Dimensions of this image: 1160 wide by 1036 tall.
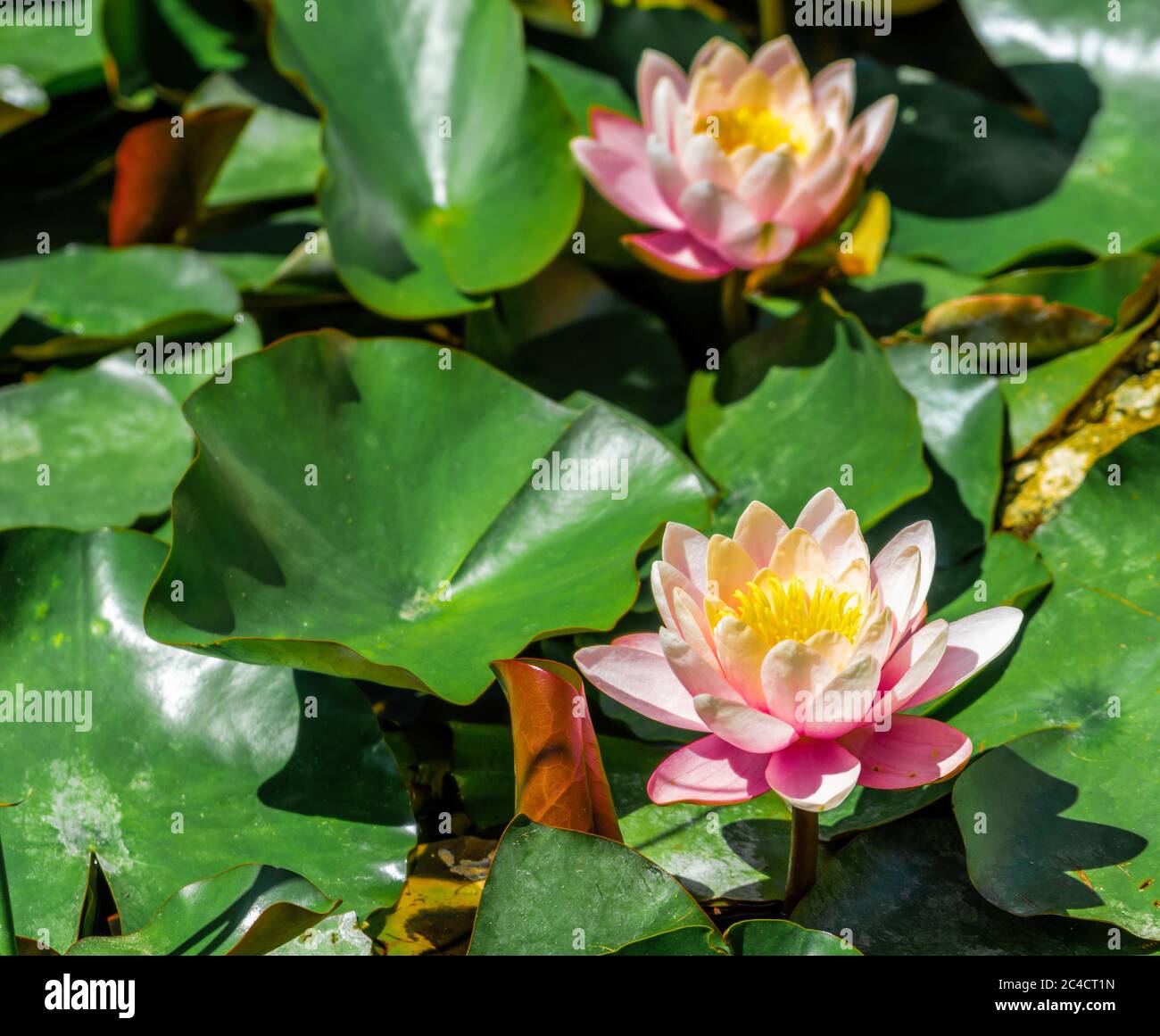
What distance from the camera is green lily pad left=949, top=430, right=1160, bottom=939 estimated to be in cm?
136

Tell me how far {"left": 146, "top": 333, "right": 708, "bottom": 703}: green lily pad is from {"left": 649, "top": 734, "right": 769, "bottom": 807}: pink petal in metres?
0.23

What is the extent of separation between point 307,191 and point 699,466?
119 cm

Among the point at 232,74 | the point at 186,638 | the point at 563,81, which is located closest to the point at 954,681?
the point at 186,638

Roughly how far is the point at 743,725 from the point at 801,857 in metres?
0.27

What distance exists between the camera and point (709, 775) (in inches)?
52.3

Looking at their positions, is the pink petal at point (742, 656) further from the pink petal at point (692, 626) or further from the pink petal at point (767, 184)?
the pink petal at point (767, 184)

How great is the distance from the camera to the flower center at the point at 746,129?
2.11 m

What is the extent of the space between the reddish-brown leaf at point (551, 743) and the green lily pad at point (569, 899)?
0.24 feet

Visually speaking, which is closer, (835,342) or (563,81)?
(835,342)

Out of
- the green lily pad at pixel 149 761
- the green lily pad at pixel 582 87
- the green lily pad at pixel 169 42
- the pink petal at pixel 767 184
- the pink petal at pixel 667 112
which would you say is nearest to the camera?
the green lily pad at pixel 149 761

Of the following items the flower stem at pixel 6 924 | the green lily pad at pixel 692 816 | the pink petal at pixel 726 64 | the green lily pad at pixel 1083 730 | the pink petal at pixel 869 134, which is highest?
the pink petal at pixel 726 64

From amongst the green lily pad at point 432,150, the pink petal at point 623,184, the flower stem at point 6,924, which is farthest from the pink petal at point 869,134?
the flower stem at point 6,924
